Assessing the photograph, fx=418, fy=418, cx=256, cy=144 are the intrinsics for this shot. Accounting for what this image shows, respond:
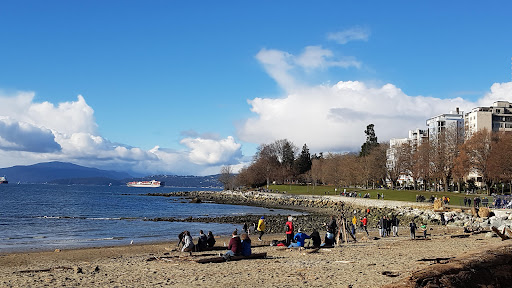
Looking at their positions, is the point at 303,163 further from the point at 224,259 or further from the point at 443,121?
the point at 224,259

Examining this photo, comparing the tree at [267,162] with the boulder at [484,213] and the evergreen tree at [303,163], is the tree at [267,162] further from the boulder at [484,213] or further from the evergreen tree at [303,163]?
the boulder at [484,213]

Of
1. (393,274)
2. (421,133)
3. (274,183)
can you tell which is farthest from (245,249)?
(421,133)

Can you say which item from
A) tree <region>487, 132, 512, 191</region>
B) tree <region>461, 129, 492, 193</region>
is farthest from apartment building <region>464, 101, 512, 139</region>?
tree <region>487, 132, 512, 191</region>

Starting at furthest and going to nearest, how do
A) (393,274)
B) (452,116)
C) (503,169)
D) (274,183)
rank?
(274,183) < (452,116) < (503,169) < (393,274)

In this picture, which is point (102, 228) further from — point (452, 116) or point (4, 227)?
point (452, 116)

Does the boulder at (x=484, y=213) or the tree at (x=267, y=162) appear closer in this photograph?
the boulder at (x=484, y=213)

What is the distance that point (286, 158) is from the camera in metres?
148

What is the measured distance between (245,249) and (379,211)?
42.1 meters

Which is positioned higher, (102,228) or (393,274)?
(393,274)

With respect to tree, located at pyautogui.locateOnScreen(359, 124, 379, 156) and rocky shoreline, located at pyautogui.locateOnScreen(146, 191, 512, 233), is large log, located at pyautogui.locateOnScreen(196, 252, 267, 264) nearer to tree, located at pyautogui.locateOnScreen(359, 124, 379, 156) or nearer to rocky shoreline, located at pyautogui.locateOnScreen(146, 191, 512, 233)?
rocky shoreline, located at pyautogui.locateOnScreen(146, 191, 512, 233)

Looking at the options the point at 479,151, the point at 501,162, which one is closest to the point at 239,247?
the point at 501,162

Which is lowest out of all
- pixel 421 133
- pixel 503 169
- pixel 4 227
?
pixel 4 227

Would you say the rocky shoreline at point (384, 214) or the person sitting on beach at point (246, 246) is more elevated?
the person sitting on beach at point (246, 246)

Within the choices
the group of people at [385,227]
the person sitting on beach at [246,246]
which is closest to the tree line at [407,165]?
the group of people at [385,227]
